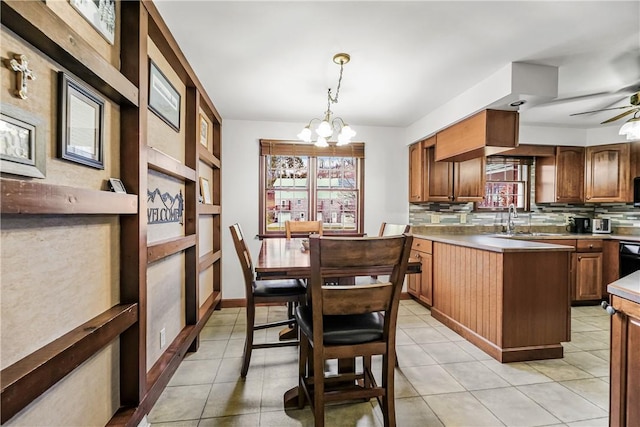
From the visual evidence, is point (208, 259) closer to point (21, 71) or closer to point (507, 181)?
point (21, 71)

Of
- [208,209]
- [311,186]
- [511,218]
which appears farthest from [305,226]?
[511,218]

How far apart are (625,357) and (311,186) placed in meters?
3.36

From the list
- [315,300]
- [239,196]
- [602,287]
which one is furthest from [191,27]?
[602,287]

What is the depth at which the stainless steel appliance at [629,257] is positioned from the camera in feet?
11.6

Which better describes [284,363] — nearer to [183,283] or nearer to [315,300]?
[183,283]

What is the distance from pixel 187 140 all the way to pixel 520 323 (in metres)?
3.12

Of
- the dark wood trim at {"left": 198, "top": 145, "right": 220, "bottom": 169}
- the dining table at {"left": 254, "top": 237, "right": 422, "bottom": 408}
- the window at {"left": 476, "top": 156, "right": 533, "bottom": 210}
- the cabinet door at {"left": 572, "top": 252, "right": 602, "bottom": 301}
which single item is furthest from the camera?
the window at {"left": 476, "top": 156, "right": 533, "bottom": 210}

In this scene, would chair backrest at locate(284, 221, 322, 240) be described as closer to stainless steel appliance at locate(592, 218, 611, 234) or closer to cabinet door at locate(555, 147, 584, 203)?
cabinet door at locate(555, 147, 584, 203)

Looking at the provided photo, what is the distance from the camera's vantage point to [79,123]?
1220 mm

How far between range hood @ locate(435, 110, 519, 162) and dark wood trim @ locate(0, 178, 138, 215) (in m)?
2.88

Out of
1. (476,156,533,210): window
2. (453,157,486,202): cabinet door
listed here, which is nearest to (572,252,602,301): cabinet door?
(476,156,533,210): window

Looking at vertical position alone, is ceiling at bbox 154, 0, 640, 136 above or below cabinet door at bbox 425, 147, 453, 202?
above

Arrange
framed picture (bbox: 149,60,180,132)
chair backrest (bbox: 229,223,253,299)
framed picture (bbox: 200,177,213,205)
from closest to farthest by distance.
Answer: framed picture (bbox: 149,60,180,132)
chair backrest (bbox: 229,223,253,299)
framed picture (bbox: 200,177,213,205)

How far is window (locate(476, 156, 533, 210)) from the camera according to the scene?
4477 mm
